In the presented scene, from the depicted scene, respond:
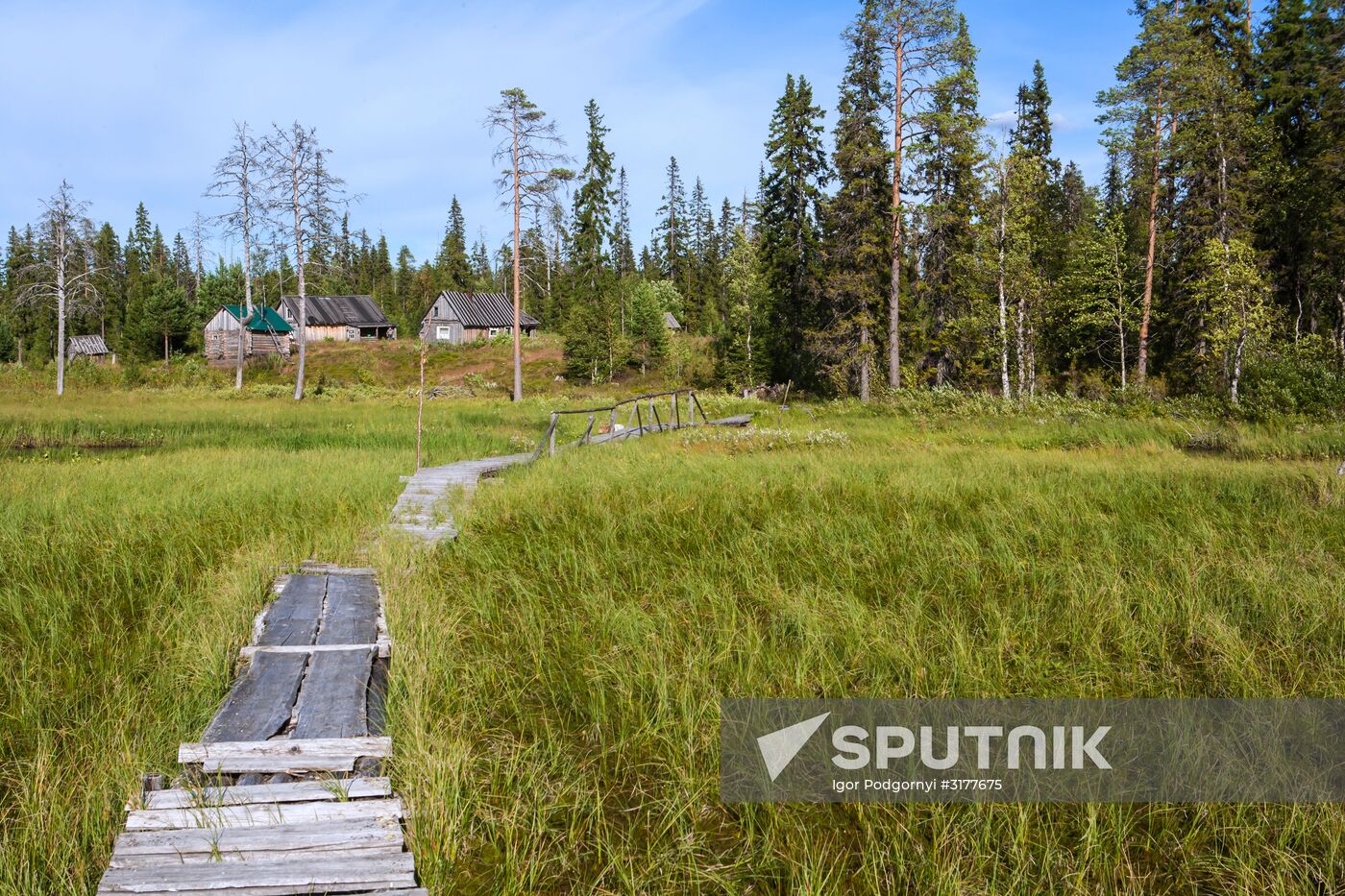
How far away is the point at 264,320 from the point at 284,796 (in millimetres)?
58103

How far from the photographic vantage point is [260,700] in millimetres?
4027

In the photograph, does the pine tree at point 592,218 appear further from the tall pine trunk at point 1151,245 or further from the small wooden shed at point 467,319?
the tall pine trunk at point 1151,245

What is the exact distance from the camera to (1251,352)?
23.2 meters

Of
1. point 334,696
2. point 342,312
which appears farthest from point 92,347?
point 334,696

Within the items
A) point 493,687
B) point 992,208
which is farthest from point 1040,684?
point 992,208

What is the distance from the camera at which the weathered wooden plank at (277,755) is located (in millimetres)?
3389

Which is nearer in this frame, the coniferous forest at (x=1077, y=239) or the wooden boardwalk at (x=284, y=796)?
the wooden boardwalk at (x=284, y=796)

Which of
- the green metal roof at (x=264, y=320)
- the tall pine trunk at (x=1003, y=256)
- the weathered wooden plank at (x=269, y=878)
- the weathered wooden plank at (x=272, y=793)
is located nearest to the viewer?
the weathered wooden plank at (x=269, y=878)

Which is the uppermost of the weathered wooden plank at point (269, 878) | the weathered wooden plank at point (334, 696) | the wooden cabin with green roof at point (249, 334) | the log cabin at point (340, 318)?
the log cabin at point (340, 318)

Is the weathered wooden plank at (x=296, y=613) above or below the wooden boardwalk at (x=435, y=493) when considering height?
below

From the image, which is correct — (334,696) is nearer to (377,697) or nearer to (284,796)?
(377,697)

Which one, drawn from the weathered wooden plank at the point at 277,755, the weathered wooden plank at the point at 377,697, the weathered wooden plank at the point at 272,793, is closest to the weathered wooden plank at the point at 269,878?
the weathered wooden plank at the point at 272,793

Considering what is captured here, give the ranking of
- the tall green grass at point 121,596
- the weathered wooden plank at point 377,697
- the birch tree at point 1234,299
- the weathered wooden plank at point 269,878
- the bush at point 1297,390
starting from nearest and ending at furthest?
the weathered wooden plank at point 269,878
the tall green grass at point 121,596
the weathered wooden plank at point 377,697
the bush at point 1297,390
the birch tree at point 1234,299

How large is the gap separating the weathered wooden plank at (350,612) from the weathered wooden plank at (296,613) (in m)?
0.06
